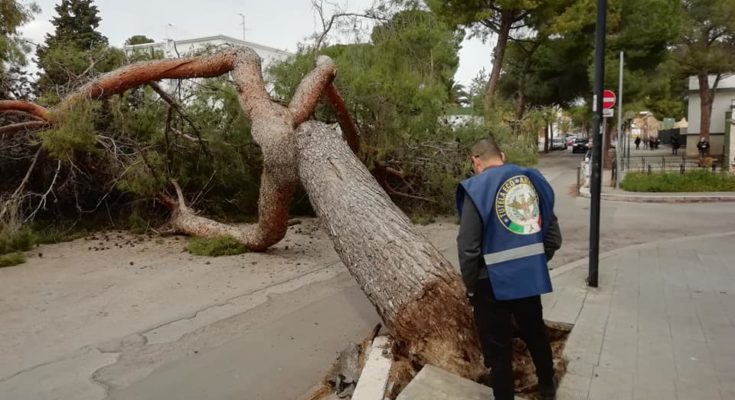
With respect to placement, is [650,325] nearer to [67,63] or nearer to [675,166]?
[67,63]

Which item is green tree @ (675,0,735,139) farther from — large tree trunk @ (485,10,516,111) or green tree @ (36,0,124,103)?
green tree @ (36,0,124,103)

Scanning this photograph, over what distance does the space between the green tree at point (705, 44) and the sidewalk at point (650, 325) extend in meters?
24.2

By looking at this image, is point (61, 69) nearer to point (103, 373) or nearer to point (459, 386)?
point (103, 373)

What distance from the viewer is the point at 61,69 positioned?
9.70 metres

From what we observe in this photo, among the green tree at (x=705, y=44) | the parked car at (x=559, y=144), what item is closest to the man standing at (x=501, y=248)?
the green tree at (x=705, y=44)

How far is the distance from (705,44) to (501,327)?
104 feet

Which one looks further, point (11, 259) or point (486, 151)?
point (11, 259)

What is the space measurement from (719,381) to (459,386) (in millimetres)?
1667

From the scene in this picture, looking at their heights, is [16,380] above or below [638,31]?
below

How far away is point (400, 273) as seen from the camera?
4.10 metres

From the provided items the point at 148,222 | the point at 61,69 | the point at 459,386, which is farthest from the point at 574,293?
the point at 61,69

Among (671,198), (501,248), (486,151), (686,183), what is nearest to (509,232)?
(501,248)

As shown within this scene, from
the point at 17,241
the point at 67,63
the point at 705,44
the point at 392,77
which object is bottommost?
the point at 17,241

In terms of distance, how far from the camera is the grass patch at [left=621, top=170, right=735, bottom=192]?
51.1 feet
